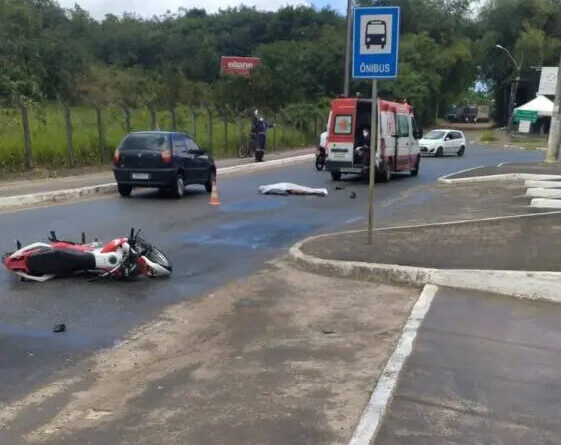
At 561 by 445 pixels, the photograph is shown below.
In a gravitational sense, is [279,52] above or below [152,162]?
above

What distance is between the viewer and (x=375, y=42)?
899 centimetres

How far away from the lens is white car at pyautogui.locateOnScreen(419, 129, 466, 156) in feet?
130

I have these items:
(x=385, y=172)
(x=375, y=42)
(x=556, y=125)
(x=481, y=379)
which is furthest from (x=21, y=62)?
(x=481, y=379)

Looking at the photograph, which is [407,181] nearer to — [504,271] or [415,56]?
[504,271]

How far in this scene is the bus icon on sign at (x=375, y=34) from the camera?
8.91m

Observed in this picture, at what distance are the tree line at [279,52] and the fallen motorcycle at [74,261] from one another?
23.7 metres

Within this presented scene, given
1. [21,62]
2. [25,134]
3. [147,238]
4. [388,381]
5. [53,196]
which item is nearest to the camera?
[388,381]

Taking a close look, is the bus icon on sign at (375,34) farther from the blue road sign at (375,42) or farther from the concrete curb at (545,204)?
the concrete curb at (545,204)

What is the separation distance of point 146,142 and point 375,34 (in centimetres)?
905

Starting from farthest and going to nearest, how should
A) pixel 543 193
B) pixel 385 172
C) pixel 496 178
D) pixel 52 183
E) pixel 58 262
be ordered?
1. pixel 385 172
2. pixel 496 178
3. pixel 52 183
4. pixel 543 193
5. pixel 58 262

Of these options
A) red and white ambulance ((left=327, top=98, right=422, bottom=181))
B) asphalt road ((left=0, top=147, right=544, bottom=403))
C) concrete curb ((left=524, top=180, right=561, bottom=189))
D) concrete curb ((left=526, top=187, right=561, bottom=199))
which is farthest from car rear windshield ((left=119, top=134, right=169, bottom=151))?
concrete curb ((left=524, top=180, right=561, bottom=189))

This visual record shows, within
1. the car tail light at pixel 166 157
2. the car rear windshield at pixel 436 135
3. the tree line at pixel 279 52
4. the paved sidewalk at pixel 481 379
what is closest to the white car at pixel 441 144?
the car rear windshield at pixel 436 135

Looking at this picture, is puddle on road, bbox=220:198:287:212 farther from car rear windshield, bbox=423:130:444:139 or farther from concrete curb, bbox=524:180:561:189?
car rear windshield, bbox=423:130:444:139

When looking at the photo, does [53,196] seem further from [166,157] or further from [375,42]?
[375,42]
